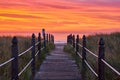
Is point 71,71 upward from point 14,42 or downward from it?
downward

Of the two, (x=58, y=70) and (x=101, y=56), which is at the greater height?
(x=101, y=56)

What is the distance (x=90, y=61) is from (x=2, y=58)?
3.81 m

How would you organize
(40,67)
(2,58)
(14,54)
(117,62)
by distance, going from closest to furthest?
(14,54) → (117,62) → (2,58) → (40,67)

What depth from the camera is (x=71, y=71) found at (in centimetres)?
1777

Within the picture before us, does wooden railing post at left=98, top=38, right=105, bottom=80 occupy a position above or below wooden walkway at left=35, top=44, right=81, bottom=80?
above

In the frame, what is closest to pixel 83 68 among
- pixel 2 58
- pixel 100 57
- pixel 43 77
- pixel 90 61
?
pixel 90 61

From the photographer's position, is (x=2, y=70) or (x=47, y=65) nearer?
(x=2, y=70)

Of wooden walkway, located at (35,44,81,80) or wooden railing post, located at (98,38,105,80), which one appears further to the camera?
wooden walkway, located at (35,44,81,80)

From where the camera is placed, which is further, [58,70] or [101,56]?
[58,70]

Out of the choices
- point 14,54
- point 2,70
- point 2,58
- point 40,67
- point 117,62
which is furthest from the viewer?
point 40,67

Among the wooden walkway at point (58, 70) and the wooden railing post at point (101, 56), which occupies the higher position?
the wooden railing post at point (101, 56)

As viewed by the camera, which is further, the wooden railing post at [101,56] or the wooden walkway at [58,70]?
the wooden walkway at [58,70]

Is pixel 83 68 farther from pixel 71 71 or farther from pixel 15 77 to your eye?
pixel 15 77

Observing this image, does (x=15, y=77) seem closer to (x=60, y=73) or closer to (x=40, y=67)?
(x=60, y=73)
